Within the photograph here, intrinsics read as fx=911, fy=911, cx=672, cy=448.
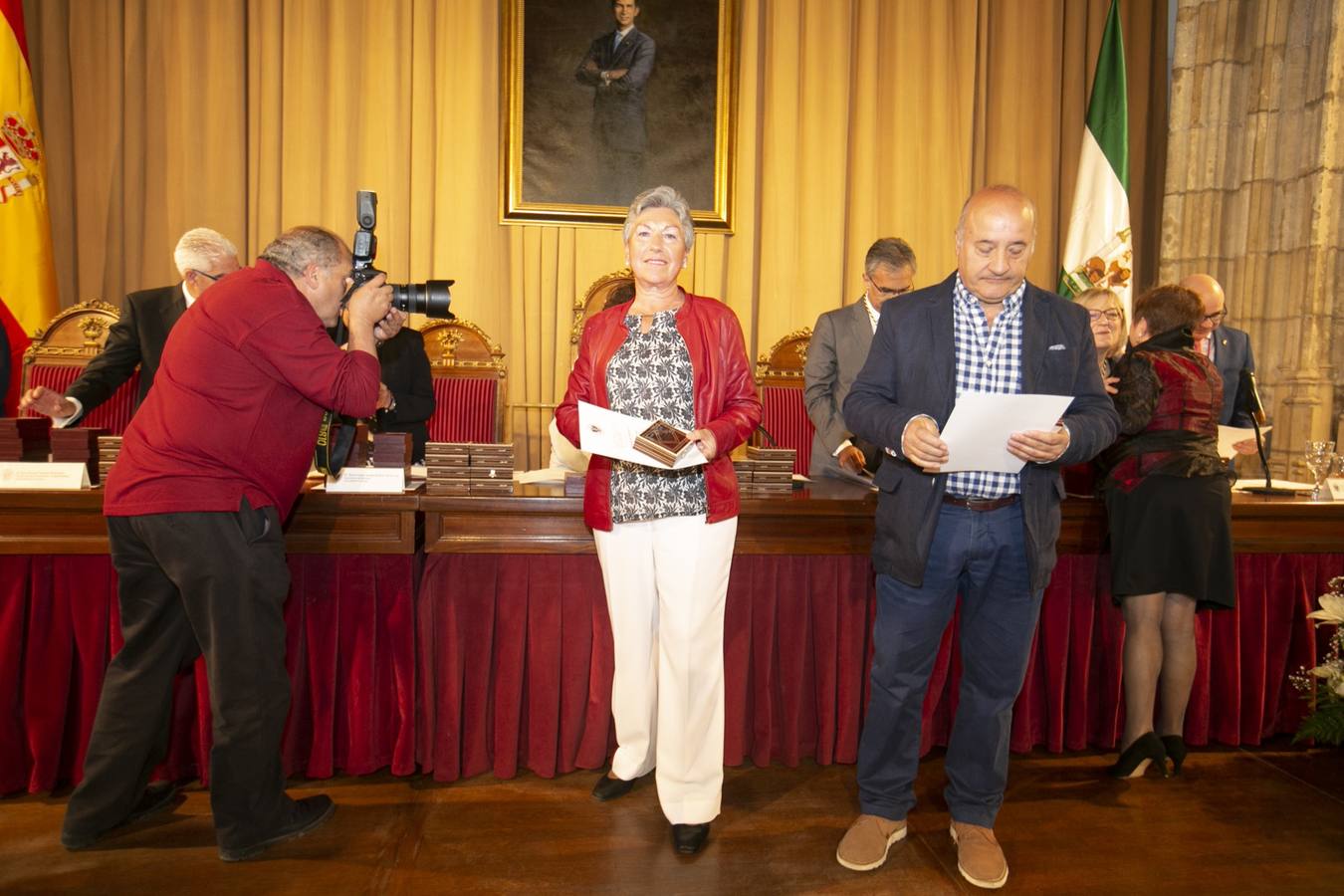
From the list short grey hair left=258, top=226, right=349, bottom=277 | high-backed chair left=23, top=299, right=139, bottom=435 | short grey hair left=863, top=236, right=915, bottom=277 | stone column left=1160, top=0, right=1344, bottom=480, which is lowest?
high-backed chair left=23, top=299, right=139, bottom=435

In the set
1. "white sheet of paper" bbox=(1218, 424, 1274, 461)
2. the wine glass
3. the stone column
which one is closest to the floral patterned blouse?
"white sheet of paper" bbox=(1218, 424, 1274, 461)

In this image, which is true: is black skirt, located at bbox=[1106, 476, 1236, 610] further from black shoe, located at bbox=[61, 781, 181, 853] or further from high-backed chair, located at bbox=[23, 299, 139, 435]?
high-backed chair, located at bbox=[23, 299, 139, 435]

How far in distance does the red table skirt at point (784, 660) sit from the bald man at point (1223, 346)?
972mm

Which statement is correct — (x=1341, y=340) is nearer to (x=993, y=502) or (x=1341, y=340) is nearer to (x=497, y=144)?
(x=993, y=502)

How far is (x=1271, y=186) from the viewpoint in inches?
189

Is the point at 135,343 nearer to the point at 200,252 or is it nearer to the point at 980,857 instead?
the point at 200,252

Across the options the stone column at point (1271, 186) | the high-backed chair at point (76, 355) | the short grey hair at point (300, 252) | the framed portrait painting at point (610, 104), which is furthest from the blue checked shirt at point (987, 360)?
the framed portrait painting at point (610, 104)

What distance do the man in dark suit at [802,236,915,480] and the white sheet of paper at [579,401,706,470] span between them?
1.27 metres

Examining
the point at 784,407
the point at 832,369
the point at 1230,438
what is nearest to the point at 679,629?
the point at 832,369

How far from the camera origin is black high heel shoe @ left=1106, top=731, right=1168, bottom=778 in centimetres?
286

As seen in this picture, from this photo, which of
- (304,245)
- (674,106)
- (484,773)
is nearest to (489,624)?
(484,773)

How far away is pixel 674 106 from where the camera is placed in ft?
18.0

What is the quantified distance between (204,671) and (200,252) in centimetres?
133

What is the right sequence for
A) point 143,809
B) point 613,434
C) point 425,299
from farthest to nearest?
point 143,809 < point 425,299 < point 613,434
